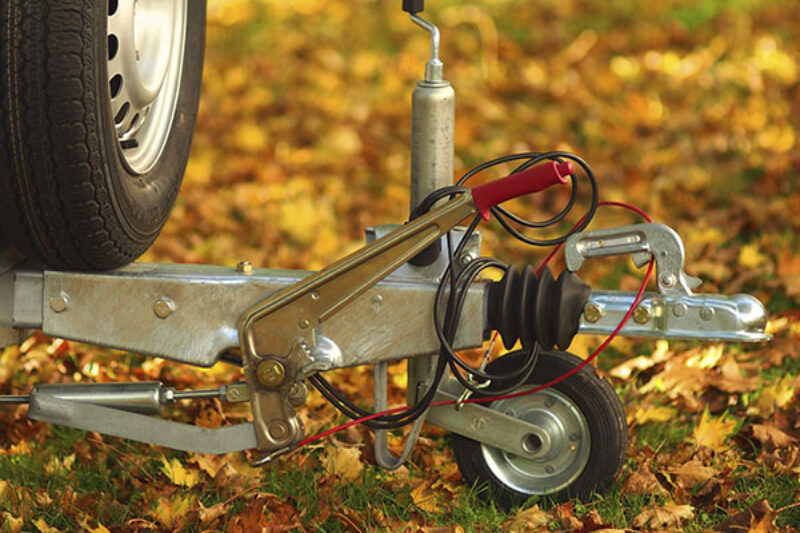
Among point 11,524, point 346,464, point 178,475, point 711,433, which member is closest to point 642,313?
point 711,433

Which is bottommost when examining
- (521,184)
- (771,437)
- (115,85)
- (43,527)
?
(43,527)

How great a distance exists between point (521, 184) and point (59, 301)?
98 centimetres

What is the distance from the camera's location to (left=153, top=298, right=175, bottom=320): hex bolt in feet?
8.23

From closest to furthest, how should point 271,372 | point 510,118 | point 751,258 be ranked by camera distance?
point 271,372
point 751,258
point 510,118

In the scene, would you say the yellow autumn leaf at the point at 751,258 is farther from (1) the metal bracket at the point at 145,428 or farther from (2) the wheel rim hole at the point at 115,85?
(2) the wheel rim hole at the point at 115,85

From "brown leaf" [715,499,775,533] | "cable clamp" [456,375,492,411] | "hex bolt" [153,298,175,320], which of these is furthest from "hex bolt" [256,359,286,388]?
"brown leaf" [715,499,775,533]

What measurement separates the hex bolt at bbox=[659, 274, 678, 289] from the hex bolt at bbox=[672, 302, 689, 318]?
0.05m

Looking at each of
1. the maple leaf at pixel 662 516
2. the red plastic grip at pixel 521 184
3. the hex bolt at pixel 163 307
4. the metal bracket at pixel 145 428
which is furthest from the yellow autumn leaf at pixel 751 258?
the hex bolt at pixel 163 307

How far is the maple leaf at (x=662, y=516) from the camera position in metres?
2.54

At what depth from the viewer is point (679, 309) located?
240 centimetres

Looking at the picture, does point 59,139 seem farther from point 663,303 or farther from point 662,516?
point 662,516

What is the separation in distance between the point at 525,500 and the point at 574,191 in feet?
2.22

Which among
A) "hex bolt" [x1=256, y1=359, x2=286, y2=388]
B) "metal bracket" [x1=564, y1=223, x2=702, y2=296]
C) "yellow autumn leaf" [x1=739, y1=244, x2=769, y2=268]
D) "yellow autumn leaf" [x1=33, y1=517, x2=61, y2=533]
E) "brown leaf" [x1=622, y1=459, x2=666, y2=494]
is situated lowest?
"yellow autumn leaf" [x1=33, y1=517, x2=61, y2=533]

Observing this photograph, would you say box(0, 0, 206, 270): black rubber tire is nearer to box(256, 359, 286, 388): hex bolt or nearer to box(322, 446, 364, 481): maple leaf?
box(256, 359, 286, 388): hex bolt
